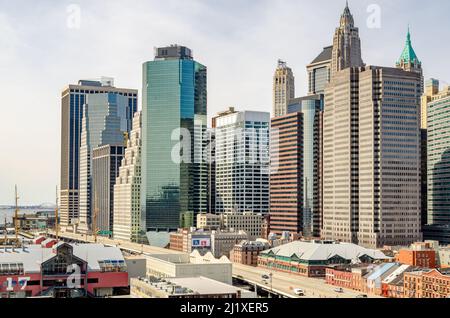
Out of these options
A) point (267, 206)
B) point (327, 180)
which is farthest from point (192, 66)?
point (327, 180)

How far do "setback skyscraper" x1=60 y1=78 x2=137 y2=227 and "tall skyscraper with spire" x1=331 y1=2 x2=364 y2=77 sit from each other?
97.3ft

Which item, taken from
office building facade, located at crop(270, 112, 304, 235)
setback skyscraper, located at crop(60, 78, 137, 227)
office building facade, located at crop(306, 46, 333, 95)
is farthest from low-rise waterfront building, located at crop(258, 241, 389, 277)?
setback skyscraper, located at crop(60, 78, 137, 227)

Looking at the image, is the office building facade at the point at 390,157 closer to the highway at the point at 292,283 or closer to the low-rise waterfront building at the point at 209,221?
the highway at the point at 292,283

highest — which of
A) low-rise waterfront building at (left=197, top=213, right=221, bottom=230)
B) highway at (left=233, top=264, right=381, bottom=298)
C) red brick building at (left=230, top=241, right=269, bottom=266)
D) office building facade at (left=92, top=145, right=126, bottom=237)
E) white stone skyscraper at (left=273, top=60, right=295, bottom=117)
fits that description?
white stone skyscraper at (left=273, top=60, right=295, bottom=117)


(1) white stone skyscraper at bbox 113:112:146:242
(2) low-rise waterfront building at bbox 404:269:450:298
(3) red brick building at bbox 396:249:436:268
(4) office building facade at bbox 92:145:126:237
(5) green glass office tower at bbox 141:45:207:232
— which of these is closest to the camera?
(2) low-rise waterfront building at bbox 404:269:450:298

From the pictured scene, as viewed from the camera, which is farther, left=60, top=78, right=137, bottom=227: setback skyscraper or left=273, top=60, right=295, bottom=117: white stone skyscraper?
left=60, top=78, right=137, bottom=227: setback skyscraper

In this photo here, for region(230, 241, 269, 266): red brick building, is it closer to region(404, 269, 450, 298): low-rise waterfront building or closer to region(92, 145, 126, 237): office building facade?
region(404, 269, 450, 298): low-rise waterfront building

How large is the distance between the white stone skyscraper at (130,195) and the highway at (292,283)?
21.1 metres

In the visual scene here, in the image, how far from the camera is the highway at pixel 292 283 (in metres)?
22.5

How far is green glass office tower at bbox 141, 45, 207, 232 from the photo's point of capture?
163ft

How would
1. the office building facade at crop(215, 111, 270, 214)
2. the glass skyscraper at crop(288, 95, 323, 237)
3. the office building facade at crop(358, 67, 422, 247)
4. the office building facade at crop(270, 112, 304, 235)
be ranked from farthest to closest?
the office building facade at crop(215, 111, 270, 214) → the office building facade at crop(270, 112, 304, 235) → the glass skyscraper at crop(288, 95, 323, 237) → the office building facade at crop(358, 67, 422, 247)

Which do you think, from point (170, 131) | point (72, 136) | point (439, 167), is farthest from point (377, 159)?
point (72, 136)
